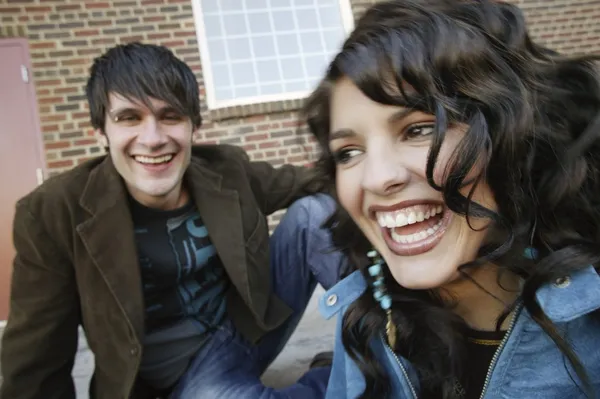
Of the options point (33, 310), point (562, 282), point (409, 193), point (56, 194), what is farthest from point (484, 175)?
point (33, 310)

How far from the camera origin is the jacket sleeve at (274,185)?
2.39 m

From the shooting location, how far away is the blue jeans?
7.04 feet

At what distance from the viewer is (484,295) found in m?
1.32

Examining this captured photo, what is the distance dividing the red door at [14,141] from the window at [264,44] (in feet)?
4.98

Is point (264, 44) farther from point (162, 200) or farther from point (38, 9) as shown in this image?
point (162, 200)

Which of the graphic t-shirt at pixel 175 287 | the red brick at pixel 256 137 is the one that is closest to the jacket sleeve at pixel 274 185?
the graphic t-shirt at pixel 175 287

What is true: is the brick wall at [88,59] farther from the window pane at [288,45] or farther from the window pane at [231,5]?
the window pane at [288,45]

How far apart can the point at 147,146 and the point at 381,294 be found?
1.12 m

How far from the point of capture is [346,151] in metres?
1.27

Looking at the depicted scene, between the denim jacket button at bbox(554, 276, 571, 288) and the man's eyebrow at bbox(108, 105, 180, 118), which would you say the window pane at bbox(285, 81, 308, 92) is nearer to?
the man's eyebrow at bbox(108, 105, 180, 118)

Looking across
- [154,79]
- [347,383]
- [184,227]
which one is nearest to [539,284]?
[347,383]

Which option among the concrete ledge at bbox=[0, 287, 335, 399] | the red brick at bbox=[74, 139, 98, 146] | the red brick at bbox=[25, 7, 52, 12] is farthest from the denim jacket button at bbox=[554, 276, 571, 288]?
the red brick at bbox=[25, 7, 52, 12]

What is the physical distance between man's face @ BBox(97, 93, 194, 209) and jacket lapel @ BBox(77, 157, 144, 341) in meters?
0.13

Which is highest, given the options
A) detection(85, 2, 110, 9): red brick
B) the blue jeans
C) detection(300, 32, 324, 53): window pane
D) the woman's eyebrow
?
detection(85, 2, 110, 9): red brick
